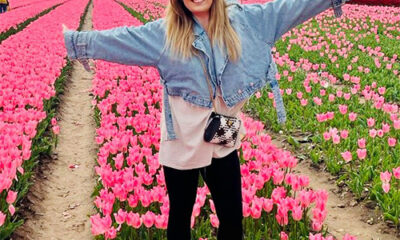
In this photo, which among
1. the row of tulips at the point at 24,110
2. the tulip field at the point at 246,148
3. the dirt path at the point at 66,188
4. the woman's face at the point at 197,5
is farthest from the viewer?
the dirt path at the point at 66,188

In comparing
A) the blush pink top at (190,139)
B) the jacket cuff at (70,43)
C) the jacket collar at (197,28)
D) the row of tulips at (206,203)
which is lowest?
the row of tulips at (206,203)

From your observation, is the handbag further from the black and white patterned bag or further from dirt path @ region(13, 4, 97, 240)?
dirt path @ region(13, 4, 97, 240)

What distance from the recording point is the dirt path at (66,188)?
377 centimetres

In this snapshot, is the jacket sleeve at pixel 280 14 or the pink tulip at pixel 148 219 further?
the pink tulip at pixel 148 219

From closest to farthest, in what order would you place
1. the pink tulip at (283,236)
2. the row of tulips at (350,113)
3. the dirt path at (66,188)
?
the pink tulip at (283,236) < the dirt path at (66,188) < the row of tulips at (350,113)

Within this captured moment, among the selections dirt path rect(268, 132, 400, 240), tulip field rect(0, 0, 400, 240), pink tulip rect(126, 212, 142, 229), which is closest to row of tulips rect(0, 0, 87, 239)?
tulip field rect(0, 0, 400, 240)

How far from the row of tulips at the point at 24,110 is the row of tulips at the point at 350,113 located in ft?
9.16

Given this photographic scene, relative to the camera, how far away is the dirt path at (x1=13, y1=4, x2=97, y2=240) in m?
3.77

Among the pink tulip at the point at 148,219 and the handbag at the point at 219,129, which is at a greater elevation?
the handbag at the point at 219,129

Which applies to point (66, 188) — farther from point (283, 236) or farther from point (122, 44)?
point (122, 44)

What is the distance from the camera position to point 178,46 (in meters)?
2.18

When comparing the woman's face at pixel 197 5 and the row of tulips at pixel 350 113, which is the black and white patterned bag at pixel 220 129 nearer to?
the woman's face at pixel 197 5

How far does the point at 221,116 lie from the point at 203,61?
0.94 ft

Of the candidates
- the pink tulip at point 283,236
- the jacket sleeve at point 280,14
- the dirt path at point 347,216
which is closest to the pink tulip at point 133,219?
the pink tulip at point 283,236
